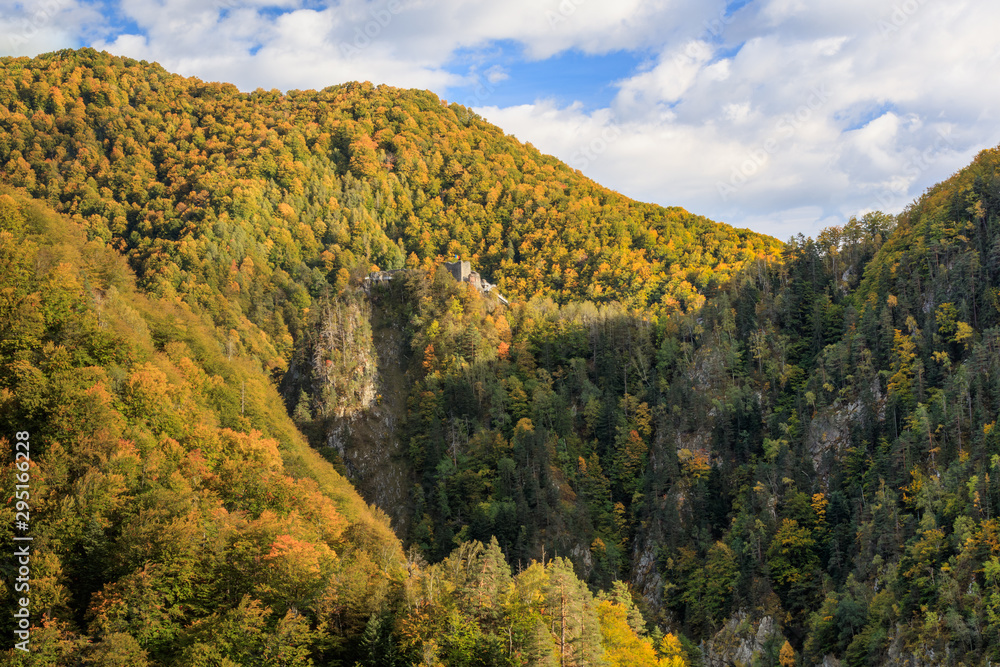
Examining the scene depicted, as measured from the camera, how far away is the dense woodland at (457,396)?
48.1 metres

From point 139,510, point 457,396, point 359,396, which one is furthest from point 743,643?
point 359,396

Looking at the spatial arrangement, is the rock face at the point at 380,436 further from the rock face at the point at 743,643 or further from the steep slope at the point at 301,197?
the rock face at the point at 743,643

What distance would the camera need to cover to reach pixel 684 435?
112 meters

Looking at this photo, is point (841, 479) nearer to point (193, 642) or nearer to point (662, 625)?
point (662, 625)

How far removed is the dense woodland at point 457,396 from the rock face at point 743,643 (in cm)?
84

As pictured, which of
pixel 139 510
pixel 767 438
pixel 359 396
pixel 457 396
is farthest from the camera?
pixel 359 396

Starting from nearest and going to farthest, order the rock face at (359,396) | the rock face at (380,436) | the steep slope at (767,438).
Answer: the steep slope at (767,438), the rock face at (380,436), the rock face at (359,396)

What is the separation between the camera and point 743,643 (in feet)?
275

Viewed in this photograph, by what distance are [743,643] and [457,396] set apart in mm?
56988

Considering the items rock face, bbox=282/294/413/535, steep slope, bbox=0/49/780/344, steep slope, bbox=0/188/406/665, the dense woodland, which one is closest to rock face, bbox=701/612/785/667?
the dense woodland

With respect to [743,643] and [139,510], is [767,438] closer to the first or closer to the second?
[743,643]

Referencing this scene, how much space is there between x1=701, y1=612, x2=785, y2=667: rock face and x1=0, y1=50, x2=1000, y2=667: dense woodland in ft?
2.75

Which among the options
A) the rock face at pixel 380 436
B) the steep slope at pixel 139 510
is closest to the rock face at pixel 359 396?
the rock face at pixel 380 436

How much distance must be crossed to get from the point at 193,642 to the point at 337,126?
14692 cm
